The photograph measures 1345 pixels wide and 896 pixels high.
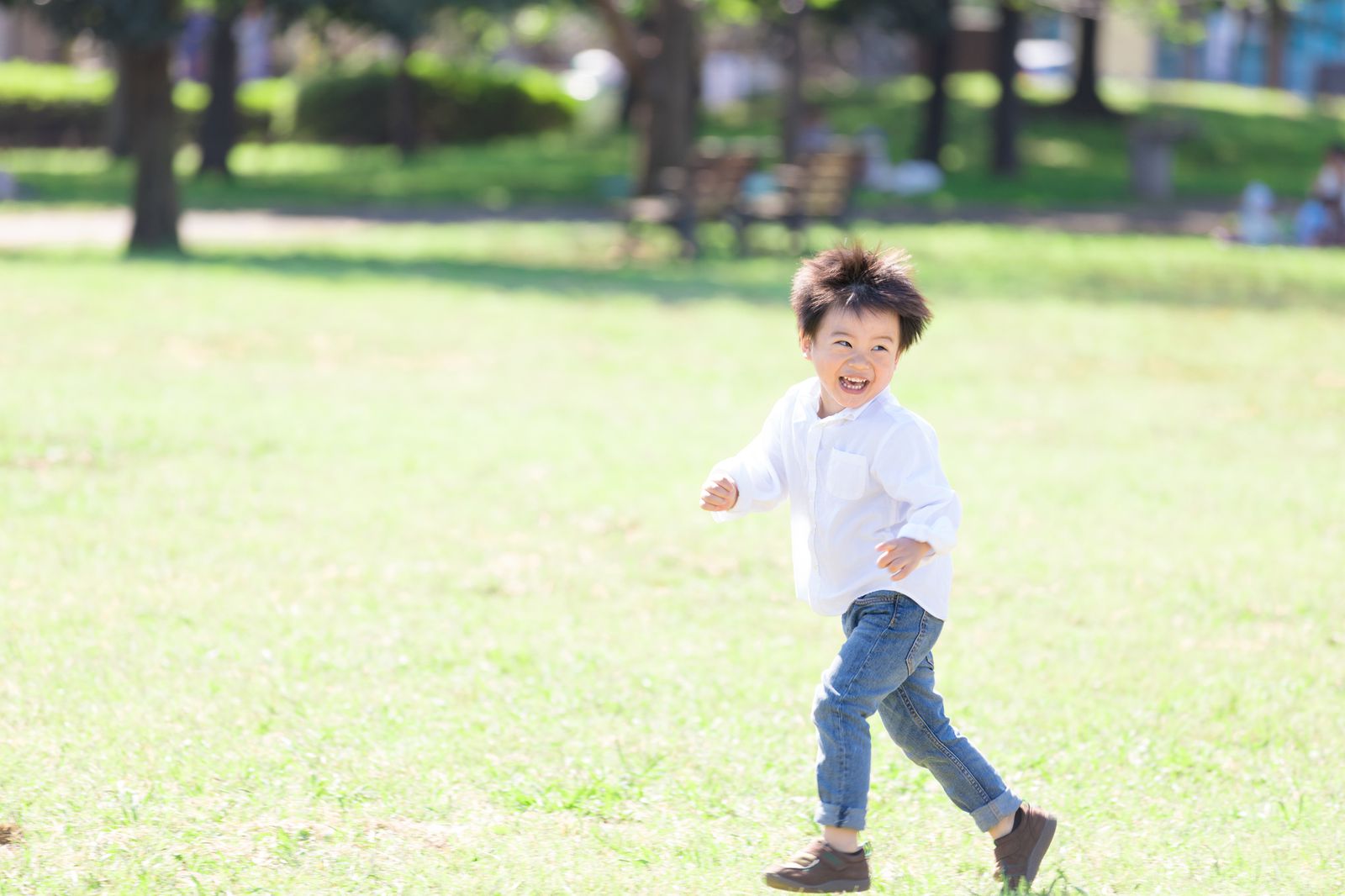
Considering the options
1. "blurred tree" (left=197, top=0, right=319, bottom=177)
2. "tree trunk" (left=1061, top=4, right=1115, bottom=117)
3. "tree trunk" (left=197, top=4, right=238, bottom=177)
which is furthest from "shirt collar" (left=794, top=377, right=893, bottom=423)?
"tree trunk" (left=1061, top=4, right=1115, bottom=117)

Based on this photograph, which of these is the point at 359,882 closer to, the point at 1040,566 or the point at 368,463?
the point at 1040,566

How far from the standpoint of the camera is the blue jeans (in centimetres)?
374

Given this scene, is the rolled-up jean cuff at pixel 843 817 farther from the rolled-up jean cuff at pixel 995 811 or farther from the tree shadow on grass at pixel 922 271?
the tree shadow on grass at pixel 922 271

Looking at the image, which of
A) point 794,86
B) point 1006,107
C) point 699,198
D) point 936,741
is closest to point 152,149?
point 699,198

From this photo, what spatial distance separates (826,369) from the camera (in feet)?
12.3

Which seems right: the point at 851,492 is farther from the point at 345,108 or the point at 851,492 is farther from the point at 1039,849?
the point at 345,108

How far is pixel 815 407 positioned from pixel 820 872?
1072 millimetres

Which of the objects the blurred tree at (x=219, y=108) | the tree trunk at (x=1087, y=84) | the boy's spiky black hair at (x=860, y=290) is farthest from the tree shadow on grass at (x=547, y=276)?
the tree trunk at (x=1087, y=84)

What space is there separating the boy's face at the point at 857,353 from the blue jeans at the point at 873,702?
1.55 ft

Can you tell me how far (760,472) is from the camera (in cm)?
395

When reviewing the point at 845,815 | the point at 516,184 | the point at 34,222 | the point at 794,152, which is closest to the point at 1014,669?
the point at 845,815

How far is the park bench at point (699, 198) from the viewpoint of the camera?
18969 millimetres

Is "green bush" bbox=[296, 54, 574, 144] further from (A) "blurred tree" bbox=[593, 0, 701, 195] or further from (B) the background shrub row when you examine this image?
(A) "blurred tree" bbox=[593, 0, 701, 195]

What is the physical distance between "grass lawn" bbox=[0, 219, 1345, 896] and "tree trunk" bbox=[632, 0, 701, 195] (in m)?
10.5
